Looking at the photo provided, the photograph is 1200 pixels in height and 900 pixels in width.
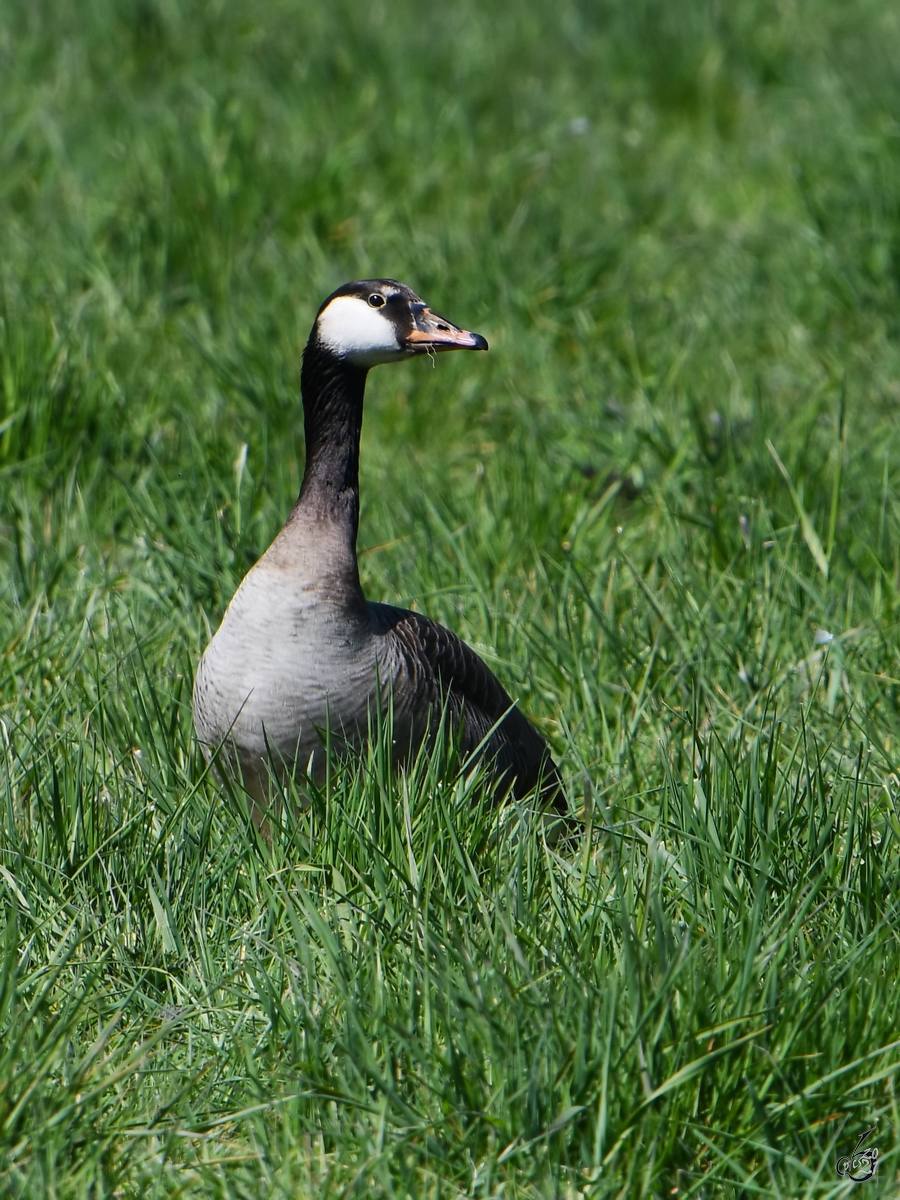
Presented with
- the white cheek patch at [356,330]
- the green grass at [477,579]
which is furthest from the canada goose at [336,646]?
the green grass at [477,579]

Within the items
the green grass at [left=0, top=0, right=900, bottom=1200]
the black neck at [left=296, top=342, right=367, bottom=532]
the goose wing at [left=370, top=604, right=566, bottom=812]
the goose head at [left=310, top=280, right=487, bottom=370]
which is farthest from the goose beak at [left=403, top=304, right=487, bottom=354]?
the green grass at [left=0, top=0, right=900, bottom=1200]

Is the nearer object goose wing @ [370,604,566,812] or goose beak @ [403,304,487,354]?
goose wing @ [370,604,566,812]

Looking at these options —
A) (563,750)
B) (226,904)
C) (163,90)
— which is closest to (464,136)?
(163,90)

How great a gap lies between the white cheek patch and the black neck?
0.12 ft

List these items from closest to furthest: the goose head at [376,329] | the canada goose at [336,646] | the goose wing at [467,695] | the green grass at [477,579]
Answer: the green grass at [477,579]
the canada goose at [336,646]
the goose wing at [467,695]
the goose head at [376,329]

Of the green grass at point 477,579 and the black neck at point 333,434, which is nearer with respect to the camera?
the green grass at point 477,579

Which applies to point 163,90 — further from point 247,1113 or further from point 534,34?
point 247,1113

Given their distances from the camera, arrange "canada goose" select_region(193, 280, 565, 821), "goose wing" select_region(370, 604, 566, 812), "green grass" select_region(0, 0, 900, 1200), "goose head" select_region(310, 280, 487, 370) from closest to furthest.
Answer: "green grass" select_region(0, 0, 900, 1200) < "canada goose" select_region(193, 280, 565, 821) < "goose wing" select_region(370, 604, 566, 812) < "goose head" select_region(310, 280, 487, 370)

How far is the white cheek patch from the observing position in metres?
3.20

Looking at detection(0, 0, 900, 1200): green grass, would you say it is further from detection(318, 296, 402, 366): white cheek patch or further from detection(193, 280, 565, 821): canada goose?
detection(318, 296, 402, 366): white cheek patch

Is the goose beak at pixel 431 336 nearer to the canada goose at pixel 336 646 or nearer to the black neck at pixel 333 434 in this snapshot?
the canada goose at pixel 336 646

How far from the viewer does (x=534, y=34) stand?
7844 millimetres

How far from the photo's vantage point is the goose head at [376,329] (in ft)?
10.5

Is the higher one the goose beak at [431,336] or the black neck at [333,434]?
the goose beak at [431,336]
